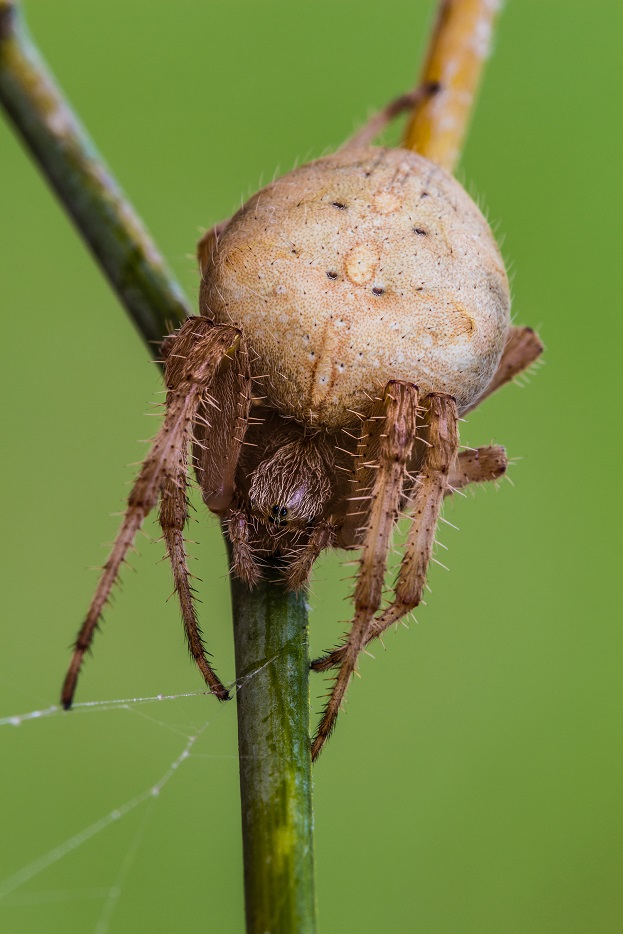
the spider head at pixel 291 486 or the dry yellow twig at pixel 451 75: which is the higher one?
the dry yellow twig at pixel 451 75

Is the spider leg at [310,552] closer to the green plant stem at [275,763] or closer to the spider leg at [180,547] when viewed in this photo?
the green plant stem at [275,763]

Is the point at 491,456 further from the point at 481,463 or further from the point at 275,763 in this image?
the point at 275,763

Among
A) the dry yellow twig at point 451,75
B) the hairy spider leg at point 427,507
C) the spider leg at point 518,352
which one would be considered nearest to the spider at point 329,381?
the hairy spider leg at point 427,507

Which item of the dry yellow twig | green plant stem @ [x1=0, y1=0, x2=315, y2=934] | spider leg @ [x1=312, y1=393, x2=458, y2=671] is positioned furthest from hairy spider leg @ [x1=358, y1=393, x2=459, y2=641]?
the dry yellow twig

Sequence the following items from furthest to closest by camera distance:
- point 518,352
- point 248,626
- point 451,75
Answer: point 451,75 < point 518,352 < point 248,626

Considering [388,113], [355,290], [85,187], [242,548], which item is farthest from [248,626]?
[388,113]

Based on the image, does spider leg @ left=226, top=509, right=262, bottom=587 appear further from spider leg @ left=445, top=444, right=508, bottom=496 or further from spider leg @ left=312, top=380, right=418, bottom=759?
spider leg @ left=445, top=444, right=508, bottom=496

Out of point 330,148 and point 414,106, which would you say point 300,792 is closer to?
point 330,148

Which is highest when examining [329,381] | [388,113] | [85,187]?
[388,113]
